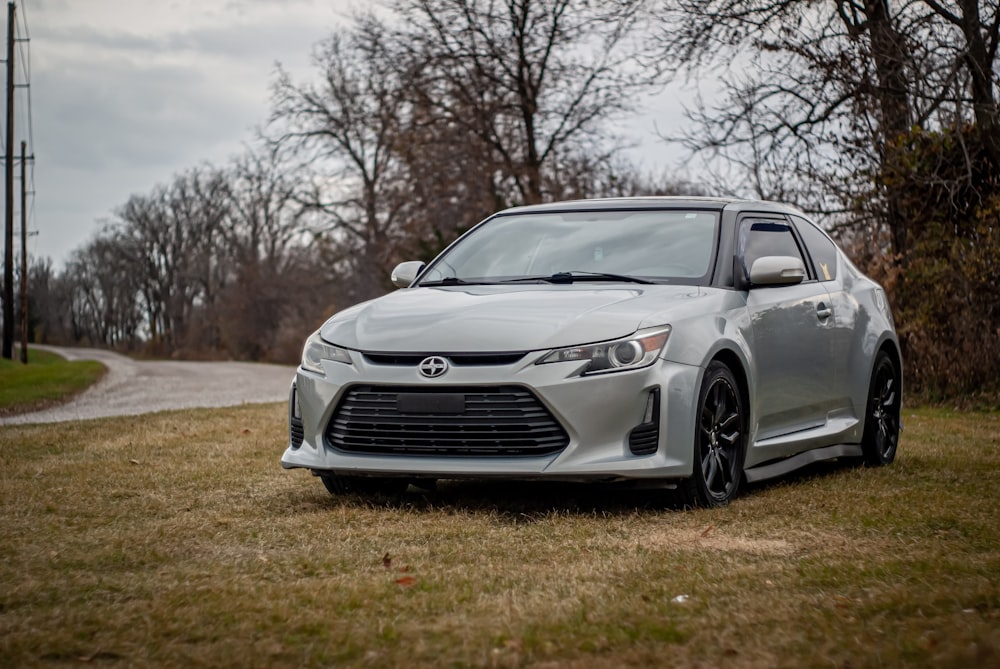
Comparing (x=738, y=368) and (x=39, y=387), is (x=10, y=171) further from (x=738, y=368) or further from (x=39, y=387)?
(x=738, y=368)

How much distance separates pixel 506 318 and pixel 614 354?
0.57m

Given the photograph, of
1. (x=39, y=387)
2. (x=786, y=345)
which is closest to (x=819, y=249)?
(x=786, y=345)

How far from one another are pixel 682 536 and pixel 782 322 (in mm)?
2148

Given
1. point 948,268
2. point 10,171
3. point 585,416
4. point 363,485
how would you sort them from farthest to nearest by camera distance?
point 10,171 < point 948,268 < point 363,485 < point 585,416

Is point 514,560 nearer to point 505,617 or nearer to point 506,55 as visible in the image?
point 505,617

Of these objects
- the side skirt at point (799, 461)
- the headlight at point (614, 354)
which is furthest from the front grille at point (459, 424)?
the side skirt at point (799, 461)

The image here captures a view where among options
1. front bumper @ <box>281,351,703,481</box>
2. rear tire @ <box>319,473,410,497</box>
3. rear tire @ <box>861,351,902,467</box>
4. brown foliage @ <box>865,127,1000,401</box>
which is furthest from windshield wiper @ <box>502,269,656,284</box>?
brown foliage @ <box>865,127,1000,401</box>

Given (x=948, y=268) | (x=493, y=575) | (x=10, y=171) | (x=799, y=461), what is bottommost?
(x=493, y=575)

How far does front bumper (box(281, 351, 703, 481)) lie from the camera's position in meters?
6.11

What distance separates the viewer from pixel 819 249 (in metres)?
8.64

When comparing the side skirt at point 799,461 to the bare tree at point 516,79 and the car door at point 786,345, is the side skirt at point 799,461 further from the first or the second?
the bare tree at point 516,79

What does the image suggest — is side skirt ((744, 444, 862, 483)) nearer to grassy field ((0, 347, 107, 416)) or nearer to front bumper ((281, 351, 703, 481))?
front bumper ((281, 351, 703, 481))

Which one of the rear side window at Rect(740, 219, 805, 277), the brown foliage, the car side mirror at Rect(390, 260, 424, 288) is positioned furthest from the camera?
the brown foliage

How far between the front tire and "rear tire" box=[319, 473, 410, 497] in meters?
1.52
